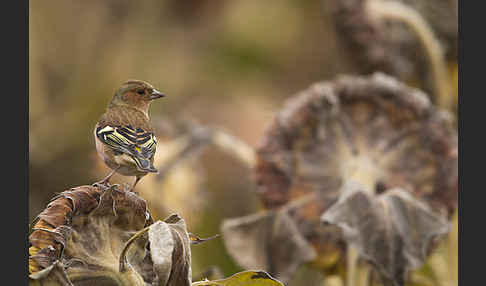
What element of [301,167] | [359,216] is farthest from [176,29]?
[359,216]

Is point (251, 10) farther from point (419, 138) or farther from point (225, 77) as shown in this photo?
point (419, 138)

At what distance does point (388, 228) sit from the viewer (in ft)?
2.33

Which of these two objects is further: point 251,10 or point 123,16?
point 251,10

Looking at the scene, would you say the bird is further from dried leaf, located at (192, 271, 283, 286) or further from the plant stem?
the plant stem

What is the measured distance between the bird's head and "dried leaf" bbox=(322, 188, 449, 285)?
31cm

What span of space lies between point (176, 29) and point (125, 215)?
1.65 meters

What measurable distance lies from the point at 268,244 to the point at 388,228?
149 mm

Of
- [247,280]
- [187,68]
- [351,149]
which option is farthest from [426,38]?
[187,68]

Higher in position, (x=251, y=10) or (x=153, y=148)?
(x=251, y=10)

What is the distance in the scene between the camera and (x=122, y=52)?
185 centimetres

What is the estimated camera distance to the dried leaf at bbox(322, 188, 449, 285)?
0.69 m

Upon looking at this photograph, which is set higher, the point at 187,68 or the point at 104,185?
the point at 187,68

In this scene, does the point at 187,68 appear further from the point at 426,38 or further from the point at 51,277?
the point at 51,277

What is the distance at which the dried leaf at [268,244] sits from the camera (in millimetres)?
805
